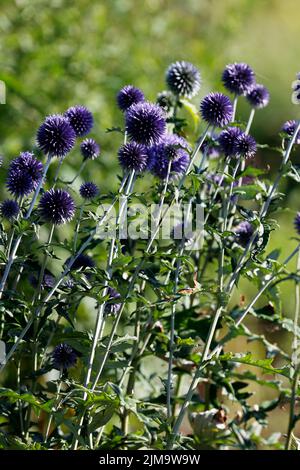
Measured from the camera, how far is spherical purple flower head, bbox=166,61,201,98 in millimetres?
2373

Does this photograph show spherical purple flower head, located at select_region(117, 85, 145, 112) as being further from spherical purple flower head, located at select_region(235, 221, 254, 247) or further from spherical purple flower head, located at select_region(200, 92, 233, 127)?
spherical purple flower head, located at select_region(235, 221, 254, 247)

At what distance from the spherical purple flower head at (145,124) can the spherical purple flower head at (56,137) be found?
15cm

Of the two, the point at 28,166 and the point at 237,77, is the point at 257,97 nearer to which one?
the point at 237,77

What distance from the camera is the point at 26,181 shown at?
1.92 m

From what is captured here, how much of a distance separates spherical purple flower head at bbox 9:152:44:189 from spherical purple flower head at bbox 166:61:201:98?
1.98ft

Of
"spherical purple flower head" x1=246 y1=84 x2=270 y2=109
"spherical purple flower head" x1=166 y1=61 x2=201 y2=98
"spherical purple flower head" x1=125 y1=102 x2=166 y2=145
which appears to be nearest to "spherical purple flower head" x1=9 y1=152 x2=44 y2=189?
"spherical purple flower head" x1=125 y1=102 x2=166 y2=145

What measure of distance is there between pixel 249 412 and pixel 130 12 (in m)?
4.10

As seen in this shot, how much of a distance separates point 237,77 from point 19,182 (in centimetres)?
76

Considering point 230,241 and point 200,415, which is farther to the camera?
point 230,241

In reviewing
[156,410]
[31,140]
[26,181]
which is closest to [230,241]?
[156,410]

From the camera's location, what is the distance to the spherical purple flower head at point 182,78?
2.37 m

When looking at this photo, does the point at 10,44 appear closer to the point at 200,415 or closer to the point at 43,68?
the point at 43,68

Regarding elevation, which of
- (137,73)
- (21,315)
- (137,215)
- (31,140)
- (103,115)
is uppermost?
(137,73)

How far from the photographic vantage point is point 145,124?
196cm
